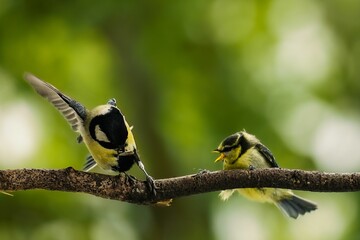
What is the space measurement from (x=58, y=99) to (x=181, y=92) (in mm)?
1742

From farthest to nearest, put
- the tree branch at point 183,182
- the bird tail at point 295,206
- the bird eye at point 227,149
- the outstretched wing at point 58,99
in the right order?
the bird tail at point 295,206 → the bird eye at point 227,149 → the outstretched wing at point 58,99 → the tree branch at point 183,182

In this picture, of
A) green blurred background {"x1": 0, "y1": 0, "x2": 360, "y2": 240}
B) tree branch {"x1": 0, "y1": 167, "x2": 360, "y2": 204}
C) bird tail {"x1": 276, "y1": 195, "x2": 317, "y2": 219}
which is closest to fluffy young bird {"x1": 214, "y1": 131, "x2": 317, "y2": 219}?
bird tail {"x1": 276, "y1": 195, "x2": 317, "y2": 219}

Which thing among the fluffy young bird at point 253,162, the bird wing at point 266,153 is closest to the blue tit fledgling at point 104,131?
the fluffy young bird at point 253,162

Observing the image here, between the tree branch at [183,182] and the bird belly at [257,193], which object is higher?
the tree branch at [183,182]

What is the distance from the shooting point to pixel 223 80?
2.99 metres

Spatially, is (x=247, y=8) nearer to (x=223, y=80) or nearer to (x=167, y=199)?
(x=223, y=80)

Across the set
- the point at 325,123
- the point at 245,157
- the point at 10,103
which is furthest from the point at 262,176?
the point at 10,103

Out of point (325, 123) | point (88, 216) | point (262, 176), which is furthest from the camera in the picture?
point (88, 216)

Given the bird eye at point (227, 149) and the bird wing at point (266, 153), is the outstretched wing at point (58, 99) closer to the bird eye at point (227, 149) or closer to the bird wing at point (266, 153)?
the bird eye at point (227, 149)

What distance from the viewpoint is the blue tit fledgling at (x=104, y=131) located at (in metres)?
1.16

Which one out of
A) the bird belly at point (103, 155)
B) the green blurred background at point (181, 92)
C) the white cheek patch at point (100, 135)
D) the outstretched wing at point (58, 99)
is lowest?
the green blurred background at point (181, 92)

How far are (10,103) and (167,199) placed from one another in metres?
1.77

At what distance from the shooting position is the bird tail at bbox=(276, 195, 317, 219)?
157 centimetres

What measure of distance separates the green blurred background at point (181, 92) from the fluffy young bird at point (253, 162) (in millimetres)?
1063
